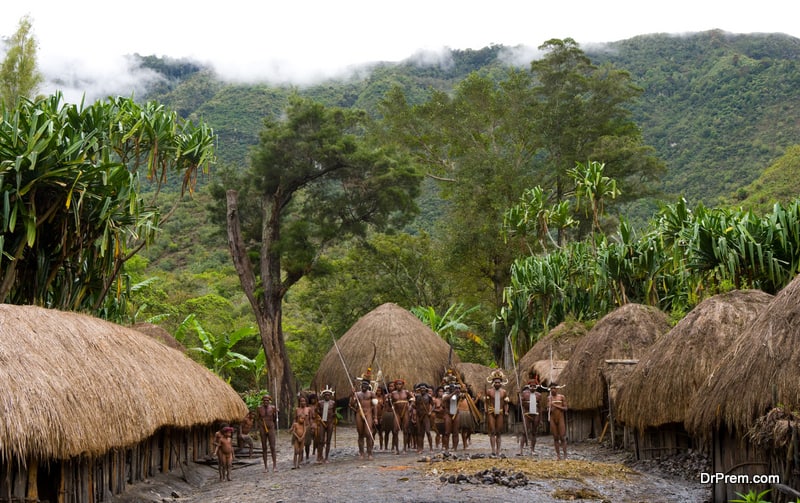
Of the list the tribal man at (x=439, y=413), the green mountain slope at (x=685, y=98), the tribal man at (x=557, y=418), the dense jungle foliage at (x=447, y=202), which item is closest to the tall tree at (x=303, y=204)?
the dense jungle foliage at (x=447, y=202)

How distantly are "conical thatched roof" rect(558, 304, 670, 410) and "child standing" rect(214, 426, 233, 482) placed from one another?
7458 mm

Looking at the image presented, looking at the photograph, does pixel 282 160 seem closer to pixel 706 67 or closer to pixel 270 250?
pixel 270 250

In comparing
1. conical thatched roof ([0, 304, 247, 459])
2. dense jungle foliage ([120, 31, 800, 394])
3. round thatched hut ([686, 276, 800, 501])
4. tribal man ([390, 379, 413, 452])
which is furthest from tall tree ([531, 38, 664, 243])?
round thatched hut ([686, 276, 800, 501])

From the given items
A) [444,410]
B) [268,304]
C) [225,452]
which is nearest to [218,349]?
[268,304]

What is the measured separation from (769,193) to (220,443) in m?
26.4

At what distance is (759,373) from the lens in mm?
9219

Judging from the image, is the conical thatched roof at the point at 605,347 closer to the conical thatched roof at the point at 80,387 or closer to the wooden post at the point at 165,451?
the conical thatched roof at the point at 80,387

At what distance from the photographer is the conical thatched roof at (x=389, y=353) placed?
2355 cm

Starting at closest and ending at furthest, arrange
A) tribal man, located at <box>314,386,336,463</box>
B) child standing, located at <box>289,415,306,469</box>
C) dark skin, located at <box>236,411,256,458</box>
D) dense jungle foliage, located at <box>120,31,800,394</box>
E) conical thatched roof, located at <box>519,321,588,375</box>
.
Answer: child standing, located at <box>289,415,306,469</box>
tribal man, located at <box>314,386,336,463</box>
dark skin, located at <box>236,411,256,458</box>
conical thatched roof, located at <box>519,321,588,375</box>
dense jungle foliage, located at <box>120,31,800,394</box>

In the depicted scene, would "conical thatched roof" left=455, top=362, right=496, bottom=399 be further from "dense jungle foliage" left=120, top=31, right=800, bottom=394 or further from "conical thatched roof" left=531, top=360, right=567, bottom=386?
"dense jungle foliage" left=120, top=31, right=800, bottom=394

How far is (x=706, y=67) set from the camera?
55469 mm

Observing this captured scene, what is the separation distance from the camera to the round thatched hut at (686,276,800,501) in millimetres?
8844

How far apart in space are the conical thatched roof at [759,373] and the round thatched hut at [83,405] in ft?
24.0

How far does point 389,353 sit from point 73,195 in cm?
1169
